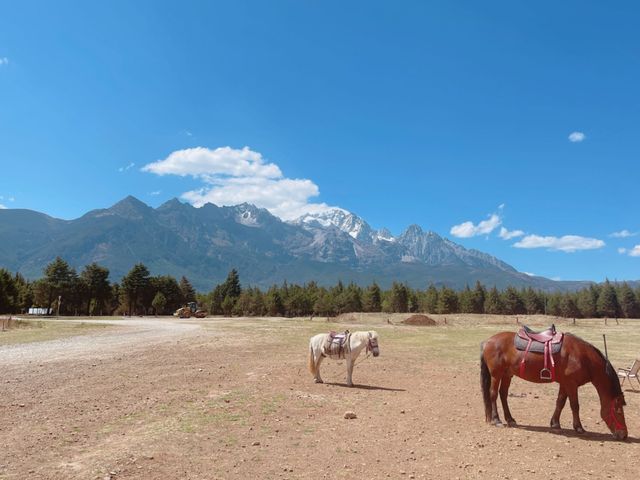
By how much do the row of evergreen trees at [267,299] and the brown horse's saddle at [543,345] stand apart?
331ft

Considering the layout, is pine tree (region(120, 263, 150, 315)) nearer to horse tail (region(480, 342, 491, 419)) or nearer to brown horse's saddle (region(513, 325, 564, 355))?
horse tail (region(480, 342, 491, 419))

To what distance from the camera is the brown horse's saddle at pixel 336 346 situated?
680 inches

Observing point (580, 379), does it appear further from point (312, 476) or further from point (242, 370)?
point (242, 370)

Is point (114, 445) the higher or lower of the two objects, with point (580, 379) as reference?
lower

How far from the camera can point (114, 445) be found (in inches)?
358

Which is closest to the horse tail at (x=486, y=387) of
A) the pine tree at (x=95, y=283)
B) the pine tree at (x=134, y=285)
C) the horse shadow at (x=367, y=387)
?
the horse shadow at (x=367, y=387)

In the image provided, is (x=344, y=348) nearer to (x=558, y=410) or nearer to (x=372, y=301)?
(x=558, y=410)

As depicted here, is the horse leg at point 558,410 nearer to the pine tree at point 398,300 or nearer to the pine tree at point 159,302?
the pine tree at point 159,302

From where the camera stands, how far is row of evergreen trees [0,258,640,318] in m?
99.2

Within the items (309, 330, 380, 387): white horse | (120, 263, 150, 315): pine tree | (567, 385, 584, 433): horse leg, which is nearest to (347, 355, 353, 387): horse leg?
(309, 330, 380, 387): white horse

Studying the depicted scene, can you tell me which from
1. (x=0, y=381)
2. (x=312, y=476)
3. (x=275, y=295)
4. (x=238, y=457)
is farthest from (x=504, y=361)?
(x=275, y=295)

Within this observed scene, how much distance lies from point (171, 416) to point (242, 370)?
782 cm

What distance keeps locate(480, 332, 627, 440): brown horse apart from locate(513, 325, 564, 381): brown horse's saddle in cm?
8

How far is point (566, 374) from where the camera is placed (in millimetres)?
10492
